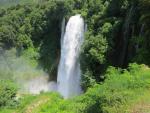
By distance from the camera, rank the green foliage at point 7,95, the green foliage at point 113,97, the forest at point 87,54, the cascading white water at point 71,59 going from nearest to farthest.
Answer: the green foliage at point 113,97, the forest at point 87,54, the green foliage at point 7,95, the cascading white water at point 71,59

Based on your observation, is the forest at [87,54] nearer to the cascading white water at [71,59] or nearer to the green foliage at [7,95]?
the green foliage at [7,95]

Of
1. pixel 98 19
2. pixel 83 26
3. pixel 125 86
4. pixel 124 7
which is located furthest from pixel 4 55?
pixel 125 86

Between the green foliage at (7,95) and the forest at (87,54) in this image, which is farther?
the green foliage at (7,95)

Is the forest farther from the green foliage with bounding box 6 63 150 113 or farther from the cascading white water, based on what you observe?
the cascading white water

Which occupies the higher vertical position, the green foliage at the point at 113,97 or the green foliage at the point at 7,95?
the green foliage at the point at 113,97

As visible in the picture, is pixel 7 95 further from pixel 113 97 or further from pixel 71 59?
pixel 71 59

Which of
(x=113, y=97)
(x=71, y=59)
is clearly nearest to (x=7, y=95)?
(x=113, y=97)

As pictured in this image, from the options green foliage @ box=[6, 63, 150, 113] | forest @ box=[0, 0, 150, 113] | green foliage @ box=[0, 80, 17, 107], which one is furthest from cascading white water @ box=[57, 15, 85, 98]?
green foliage @ box=[6, 63, 150, 113]

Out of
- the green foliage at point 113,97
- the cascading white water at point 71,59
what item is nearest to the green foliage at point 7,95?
the green foliage at point 113,97
